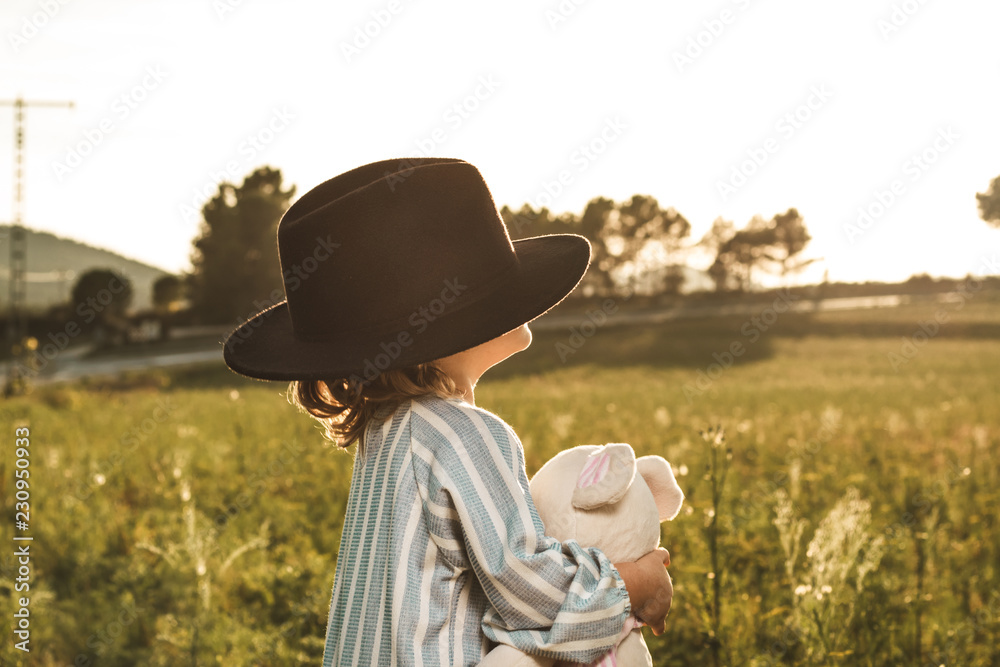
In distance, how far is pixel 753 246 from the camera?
6378 cm

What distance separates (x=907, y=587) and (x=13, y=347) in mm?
19160

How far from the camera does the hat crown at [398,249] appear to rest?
1565 mm

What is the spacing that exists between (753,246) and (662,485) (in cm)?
6625

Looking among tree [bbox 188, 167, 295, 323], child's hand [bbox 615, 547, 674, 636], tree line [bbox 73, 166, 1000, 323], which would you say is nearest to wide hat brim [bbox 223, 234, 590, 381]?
child's hand [bbox 615, 547, 674, 636]

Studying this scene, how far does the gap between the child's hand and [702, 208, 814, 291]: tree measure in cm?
6280

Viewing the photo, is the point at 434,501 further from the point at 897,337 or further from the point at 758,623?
the point at 897,337

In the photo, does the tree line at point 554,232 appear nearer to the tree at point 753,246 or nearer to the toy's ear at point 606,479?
the tree at point 753,246

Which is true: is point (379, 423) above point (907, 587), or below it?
above

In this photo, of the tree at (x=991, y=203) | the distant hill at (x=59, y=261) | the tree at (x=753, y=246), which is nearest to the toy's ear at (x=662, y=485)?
the tree at (x=991, y=203)

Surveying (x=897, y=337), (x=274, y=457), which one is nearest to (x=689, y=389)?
(x=274, y=457)

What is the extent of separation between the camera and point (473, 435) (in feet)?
4.94

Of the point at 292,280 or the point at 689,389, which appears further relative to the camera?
the point at 689,389

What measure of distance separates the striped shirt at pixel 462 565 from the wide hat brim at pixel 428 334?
0.14 m

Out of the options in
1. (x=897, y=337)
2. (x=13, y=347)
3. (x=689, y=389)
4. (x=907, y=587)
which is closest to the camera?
(x=907, y=587)
